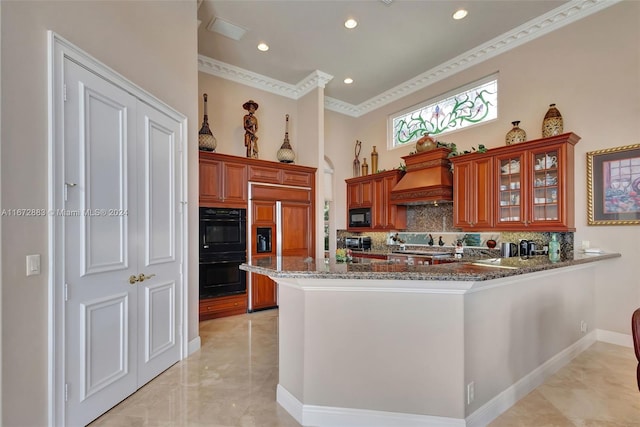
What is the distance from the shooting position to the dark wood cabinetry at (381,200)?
5316 millimetres

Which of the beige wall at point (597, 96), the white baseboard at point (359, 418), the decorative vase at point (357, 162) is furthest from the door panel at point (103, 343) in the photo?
the decorative vase at point (357, 162)

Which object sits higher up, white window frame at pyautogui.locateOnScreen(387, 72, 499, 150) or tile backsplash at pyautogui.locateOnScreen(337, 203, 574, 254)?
white window frame at pyautogui.locateOnScreen(387, 72, 499, 150)

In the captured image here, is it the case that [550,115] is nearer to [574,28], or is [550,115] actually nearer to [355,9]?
[574,28]

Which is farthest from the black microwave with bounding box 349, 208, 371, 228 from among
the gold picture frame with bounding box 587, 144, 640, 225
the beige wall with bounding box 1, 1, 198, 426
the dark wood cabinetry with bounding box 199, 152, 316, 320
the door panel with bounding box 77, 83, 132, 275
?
the beige wall with bounding box 1, 1, 198, 426

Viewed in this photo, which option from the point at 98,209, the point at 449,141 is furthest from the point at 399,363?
the point at 449,141

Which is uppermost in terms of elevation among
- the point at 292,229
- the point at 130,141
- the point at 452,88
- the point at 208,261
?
the point at 452,88

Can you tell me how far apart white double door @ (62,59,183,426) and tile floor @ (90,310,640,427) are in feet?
0.71

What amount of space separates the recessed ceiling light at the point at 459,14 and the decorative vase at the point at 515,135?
1486 millimetres

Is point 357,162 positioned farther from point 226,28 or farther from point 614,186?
point 614,186

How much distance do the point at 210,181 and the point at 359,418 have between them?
3.41 metres

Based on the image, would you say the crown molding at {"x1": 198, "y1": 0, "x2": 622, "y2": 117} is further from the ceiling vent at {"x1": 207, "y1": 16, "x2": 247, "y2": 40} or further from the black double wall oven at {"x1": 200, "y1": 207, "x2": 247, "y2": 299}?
the black double wall oven at {"x1": 200, "y1": 207, "x2": 247, "y2": 299}

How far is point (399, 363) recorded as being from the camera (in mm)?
1825

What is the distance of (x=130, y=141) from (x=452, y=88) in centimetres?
465

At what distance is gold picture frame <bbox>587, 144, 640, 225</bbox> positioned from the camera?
123 inches
